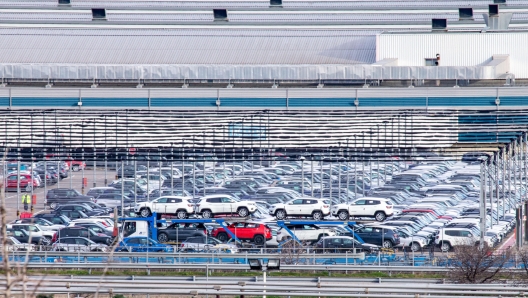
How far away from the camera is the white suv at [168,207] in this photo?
86.2ft

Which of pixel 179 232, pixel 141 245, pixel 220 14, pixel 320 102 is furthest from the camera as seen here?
pixel 220 14

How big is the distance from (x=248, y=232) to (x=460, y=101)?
15374 mm

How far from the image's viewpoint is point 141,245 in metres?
23.7

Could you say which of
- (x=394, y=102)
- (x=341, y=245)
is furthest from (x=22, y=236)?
(x=394, y=102)

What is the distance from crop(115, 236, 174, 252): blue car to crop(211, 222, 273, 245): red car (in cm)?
172

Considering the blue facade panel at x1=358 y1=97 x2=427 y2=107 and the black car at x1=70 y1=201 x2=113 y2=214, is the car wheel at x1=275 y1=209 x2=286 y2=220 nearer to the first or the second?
the black car at x1=70 y1=201 x2=113 y2=214

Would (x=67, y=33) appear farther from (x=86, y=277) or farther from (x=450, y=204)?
(x=86, y=277)

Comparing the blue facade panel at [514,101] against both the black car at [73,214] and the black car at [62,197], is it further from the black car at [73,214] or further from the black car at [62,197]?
the black car at [73,214]

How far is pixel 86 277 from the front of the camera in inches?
778

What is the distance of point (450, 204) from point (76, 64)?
19.3 meters

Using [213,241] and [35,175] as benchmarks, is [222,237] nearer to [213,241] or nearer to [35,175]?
[213,241]

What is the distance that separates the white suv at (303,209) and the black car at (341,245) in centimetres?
261

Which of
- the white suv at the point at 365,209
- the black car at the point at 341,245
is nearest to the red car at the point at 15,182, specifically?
the white suv at the point at 365,209

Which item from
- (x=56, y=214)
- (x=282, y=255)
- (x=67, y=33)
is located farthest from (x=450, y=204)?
(x=67, y=33)
